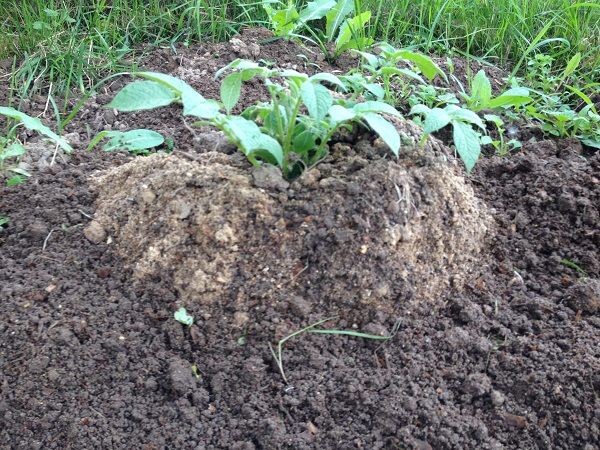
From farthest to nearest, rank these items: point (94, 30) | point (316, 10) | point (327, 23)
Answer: point (94, 30), point (327, 23), point (316, 10)

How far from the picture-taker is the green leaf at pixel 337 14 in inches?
113

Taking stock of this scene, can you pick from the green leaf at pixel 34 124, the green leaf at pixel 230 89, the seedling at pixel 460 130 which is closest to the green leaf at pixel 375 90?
the seedling at pixel 460 130

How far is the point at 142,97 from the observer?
1.76 metres

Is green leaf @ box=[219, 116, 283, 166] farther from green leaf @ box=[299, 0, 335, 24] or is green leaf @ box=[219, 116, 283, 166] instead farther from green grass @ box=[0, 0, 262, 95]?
green grass @ box=[0, 0, 262, 95]

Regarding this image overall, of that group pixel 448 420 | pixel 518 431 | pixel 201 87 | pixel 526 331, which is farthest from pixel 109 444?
pixel 201 87

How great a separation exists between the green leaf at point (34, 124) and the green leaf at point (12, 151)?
0.09m

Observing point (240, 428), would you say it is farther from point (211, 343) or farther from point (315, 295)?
point (315, 295)

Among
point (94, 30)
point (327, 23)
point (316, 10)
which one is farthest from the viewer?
point (94, 30)

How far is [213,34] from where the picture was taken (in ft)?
9.75

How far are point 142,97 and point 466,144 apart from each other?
83cm

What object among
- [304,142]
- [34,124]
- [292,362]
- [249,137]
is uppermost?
[249,137]

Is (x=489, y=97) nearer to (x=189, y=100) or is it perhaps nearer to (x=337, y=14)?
(x=337, y=14)

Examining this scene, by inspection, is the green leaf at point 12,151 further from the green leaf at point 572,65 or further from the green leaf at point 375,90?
the green leaf at point 572,65

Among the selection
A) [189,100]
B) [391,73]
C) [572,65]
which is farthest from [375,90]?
[572,65]
